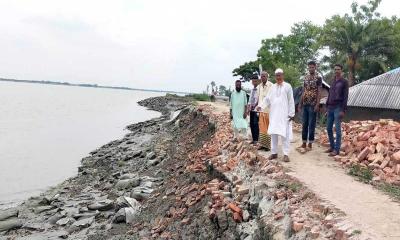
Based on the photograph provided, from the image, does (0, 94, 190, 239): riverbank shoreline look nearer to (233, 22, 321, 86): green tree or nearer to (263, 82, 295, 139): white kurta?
(263, 82, 295, 139): white kurta

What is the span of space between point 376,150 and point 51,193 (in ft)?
34.3

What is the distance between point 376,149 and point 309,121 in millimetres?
1462

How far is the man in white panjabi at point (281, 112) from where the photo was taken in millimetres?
7715

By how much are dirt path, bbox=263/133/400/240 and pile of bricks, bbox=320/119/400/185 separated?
50cm

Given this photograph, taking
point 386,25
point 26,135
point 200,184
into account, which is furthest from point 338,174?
point 26,135

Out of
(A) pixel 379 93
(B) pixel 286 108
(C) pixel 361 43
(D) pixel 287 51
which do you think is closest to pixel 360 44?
(C) pixel 361 43

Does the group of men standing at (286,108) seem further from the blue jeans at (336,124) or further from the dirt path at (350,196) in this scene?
the dirt path at (350,196)

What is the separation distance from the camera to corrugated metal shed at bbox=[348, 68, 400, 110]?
1720 cm

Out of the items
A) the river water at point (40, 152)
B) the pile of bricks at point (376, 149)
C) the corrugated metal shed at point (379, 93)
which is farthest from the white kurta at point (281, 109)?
the corrugated metal shed at point (379, 93)

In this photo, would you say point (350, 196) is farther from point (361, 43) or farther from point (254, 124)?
point (361, 43)

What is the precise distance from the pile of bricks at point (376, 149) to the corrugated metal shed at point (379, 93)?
837 cm

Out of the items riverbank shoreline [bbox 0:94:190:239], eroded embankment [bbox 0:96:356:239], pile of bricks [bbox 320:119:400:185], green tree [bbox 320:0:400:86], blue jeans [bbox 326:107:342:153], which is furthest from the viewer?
green tree [bbox 320:0:400:86]

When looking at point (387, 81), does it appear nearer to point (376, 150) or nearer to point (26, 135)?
point (376, 150)

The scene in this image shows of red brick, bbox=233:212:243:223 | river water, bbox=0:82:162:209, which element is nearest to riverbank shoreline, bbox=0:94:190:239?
river water, bbox=0:82:162:209
